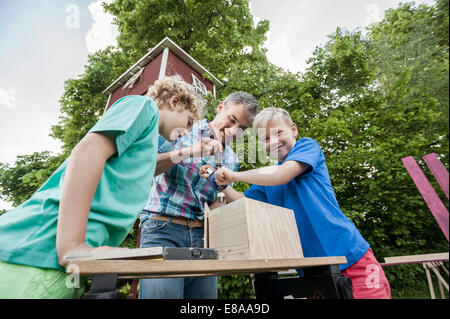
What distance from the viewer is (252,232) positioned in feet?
3.15

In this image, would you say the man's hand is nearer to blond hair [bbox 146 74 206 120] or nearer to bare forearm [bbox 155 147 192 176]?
bare forearm [bbox 155 147 192 176]

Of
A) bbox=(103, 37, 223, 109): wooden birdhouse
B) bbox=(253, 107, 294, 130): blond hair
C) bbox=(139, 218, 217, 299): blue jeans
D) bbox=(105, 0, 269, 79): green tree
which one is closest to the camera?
bbox=(139, 218, 217, 299): blue jeans

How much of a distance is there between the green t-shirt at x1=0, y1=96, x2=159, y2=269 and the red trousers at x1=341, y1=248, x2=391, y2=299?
1103 millimetres

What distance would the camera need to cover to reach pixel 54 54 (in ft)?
4.75

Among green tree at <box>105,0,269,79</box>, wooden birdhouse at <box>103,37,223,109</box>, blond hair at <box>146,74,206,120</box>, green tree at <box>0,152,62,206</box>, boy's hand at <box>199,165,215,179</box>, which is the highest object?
green tree at <box>105,0,269,79</box>

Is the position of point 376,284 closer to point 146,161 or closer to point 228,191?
point 228,191

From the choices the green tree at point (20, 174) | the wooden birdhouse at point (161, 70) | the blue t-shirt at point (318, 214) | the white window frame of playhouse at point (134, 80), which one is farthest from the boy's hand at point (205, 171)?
the white window frame of playhouse at point (134, 80)

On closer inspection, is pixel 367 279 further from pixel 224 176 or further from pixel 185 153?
pixel 185 153

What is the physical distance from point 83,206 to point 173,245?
0.76m

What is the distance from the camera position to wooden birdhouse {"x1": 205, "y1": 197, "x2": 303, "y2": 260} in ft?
3.16

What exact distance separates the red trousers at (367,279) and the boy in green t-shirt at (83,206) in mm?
1102

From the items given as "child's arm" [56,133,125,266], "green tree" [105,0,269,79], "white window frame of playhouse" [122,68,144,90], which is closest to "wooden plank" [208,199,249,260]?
"child's arm" [56,133,125,266]

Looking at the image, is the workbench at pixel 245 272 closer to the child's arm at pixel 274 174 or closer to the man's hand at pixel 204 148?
the child's arm at pixel 274 174

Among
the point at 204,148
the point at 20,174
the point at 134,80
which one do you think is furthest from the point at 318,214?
the point at 20,174
